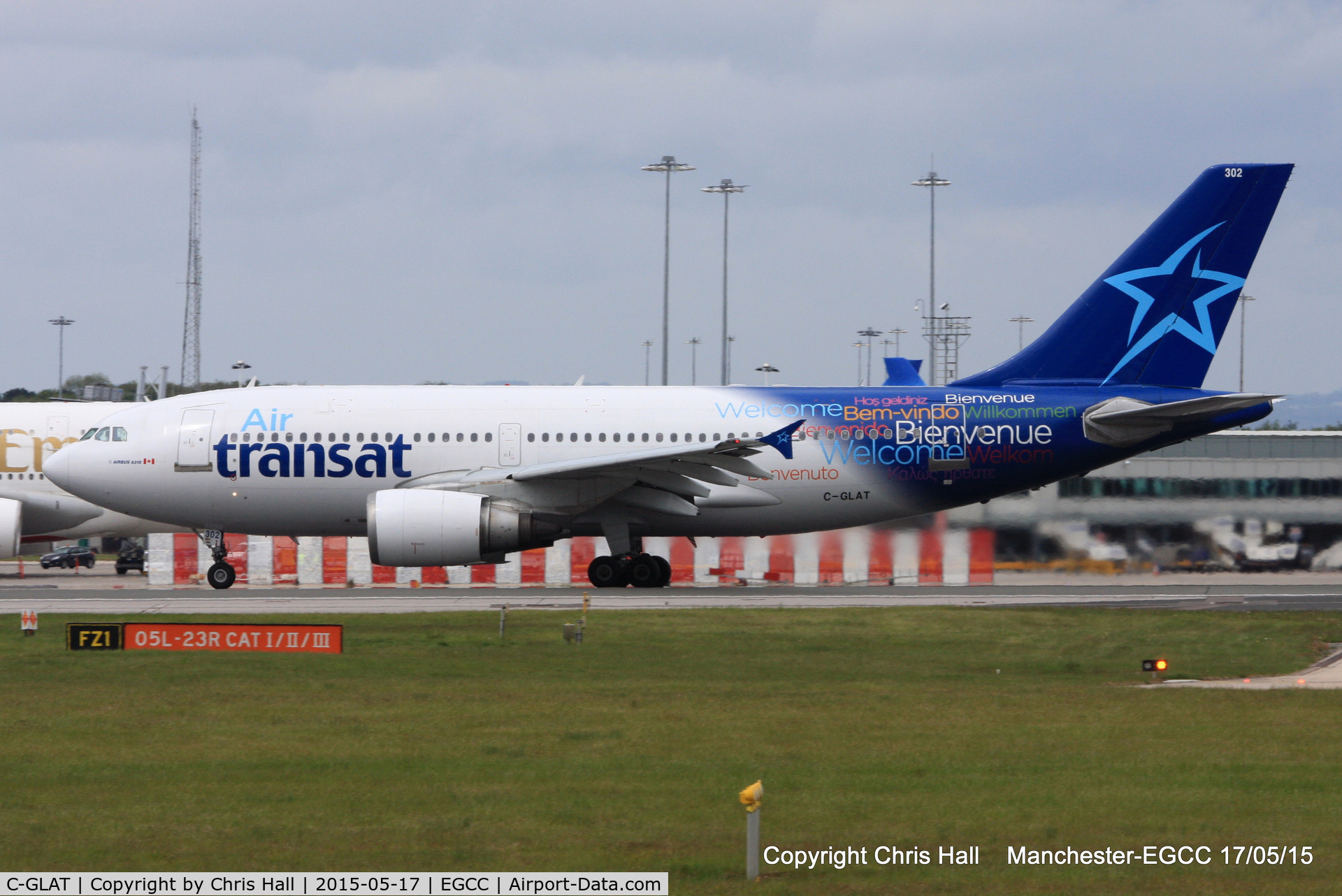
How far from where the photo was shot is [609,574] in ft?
102

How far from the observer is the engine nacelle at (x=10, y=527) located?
33250mm

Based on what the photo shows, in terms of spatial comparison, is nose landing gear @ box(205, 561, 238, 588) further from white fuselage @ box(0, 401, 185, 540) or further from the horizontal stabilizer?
the horizontal stabilizer

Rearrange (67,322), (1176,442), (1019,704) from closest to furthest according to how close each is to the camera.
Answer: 1. (1019,704)
2. (1176,442)
3. (67,322)

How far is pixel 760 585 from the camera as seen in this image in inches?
1319

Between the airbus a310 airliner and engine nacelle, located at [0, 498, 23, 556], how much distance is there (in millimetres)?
3708

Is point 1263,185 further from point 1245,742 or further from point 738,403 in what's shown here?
point 1245,742

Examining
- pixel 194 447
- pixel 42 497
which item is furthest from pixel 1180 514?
pixel 42 497

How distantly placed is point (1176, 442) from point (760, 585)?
32.1ft

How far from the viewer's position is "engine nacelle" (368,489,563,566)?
27031mm

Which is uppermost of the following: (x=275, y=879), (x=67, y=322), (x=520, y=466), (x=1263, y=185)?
(x=67, y=322)

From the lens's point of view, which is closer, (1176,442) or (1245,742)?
(1245,742)

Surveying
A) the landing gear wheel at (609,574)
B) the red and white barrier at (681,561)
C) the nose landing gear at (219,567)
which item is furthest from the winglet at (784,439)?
the nose landing gear at (219,567)

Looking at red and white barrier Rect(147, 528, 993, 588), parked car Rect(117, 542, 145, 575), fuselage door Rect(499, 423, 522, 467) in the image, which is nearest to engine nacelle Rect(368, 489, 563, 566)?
fuselage door Rect(499, 423, 522, 467)

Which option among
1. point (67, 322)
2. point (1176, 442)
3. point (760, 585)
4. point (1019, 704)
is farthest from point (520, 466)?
point (67, 322)
